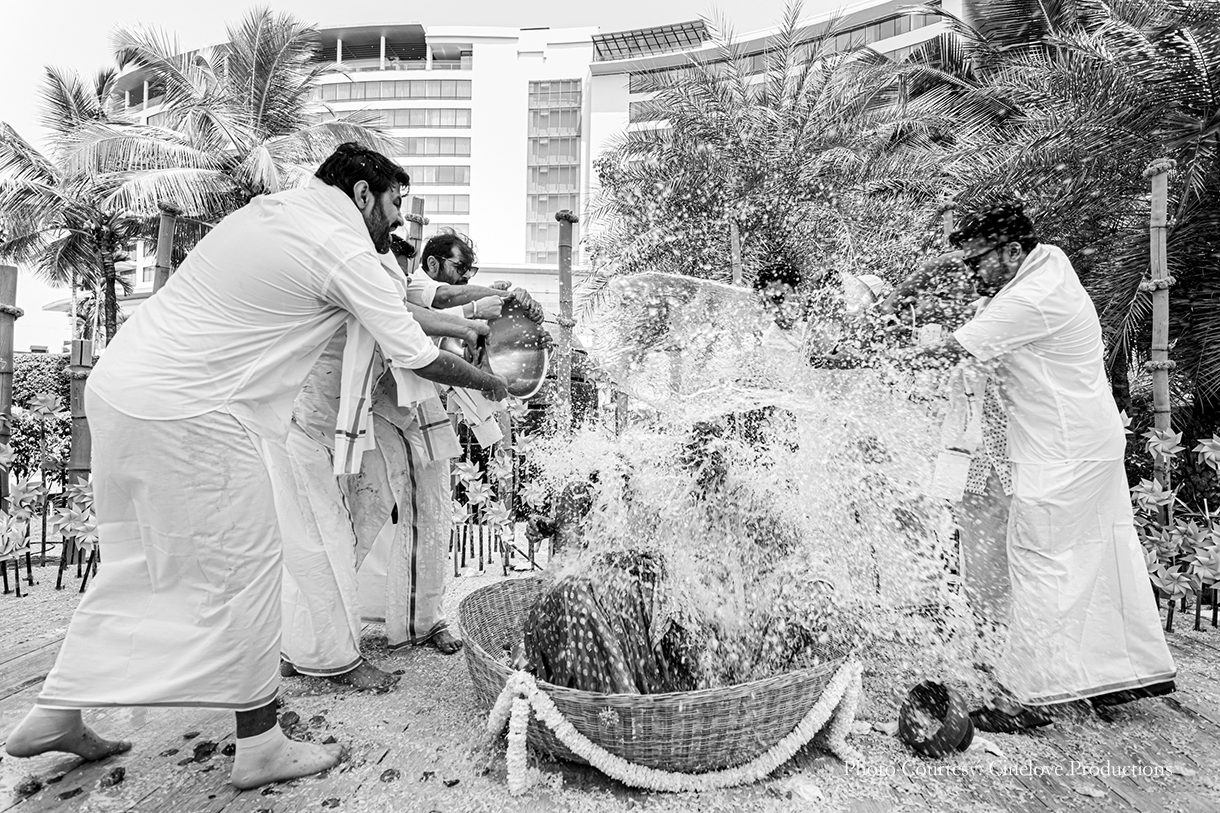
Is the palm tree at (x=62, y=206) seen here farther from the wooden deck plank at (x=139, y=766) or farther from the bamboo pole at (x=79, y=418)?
the wooden deck plank at (x=139, y=766)

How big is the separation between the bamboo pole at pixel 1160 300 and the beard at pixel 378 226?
406cm

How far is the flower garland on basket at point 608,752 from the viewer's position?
2242mm

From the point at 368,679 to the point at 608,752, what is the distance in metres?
1.35

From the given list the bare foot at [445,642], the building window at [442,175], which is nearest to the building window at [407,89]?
the building window at [442,175]

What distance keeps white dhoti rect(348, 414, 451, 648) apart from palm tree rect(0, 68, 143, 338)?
1785 centimetres

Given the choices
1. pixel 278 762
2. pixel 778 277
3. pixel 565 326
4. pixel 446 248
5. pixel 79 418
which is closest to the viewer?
pixel 278 762

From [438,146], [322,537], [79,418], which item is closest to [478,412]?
[322,537]

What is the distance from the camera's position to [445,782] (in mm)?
2381

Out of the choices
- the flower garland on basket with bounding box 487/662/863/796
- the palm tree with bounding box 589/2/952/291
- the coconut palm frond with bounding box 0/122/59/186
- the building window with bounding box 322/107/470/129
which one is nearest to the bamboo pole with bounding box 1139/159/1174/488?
the flower garland on basket with bounding box 487/662/863/796

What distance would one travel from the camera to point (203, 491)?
2242mm

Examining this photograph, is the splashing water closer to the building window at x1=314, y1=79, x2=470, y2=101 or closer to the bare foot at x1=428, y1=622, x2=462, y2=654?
the bare foot at x1=428, y1=622, x2=462, y2=654

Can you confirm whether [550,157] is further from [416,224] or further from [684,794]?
[684,794]

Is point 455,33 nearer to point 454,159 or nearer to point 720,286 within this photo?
point 454,159

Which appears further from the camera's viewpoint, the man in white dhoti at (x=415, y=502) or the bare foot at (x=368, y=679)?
the man in white dhoti at (x=415, y=502)
